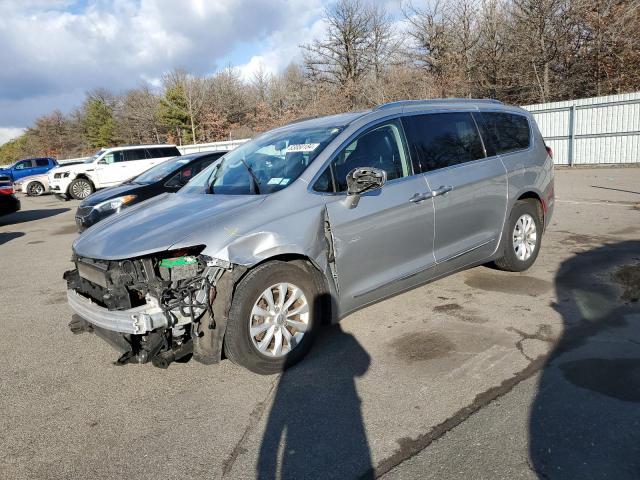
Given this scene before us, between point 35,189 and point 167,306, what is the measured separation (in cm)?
2499

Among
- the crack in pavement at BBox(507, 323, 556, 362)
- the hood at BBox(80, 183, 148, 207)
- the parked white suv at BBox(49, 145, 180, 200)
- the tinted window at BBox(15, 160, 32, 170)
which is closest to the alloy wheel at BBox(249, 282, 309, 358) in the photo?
the crack in pavement at BBox(507, 323, 556, 362)

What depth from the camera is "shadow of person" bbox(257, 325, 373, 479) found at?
8.63 ft

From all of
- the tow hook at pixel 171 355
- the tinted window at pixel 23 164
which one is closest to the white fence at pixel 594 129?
the tow hook at pixel 171 355

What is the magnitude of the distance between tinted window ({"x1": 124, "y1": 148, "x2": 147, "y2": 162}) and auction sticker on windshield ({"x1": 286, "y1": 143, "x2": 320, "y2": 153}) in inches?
635

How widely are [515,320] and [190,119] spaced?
49.6 metres

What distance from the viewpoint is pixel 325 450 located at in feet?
9.04

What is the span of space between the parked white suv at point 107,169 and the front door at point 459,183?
15.9 m

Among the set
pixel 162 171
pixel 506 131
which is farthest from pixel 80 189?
pixel 506 131

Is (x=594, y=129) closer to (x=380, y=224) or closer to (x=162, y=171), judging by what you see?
(x=162, y=171)

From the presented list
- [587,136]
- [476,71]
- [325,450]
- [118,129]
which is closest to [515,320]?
[325,450]

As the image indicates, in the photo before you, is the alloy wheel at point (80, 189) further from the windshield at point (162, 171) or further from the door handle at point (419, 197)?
the door handle at point (419, 197)

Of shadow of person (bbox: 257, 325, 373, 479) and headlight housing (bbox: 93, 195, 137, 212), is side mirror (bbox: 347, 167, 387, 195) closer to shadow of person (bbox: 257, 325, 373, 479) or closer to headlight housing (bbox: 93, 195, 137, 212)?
shadow of person (bbox: 257, 325, 373, 479)

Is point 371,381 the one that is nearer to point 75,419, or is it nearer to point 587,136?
point 75,419

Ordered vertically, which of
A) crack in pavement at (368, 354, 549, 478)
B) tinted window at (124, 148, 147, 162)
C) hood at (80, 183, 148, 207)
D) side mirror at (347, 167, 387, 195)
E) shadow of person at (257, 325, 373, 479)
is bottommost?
crack in pavement at (368, 354, 549, 478)
